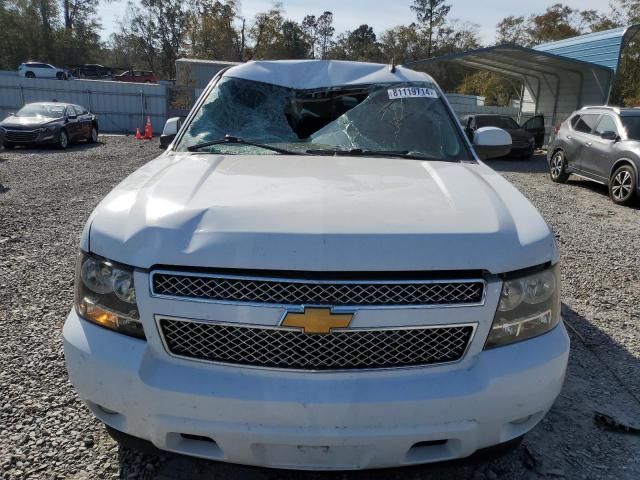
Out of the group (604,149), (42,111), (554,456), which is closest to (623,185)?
(604,149)

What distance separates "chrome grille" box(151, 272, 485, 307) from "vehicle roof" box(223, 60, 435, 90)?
2.27 metres

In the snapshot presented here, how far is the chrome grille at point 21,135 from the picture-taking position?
1541cm

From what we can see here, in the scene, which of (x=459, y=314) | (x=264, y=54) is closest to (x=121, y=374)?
(x=459, y=314)

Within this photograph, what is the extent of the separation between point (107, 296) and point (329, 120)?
2026 millimetres

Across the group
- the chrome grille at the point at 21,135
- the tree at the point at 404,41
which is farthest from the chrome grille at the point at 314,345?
the tree at the point at 404,41

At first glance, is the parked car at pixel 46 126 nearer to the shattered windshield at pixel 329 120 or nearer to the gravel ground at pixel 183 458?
the gravel ground at pixel 183 458

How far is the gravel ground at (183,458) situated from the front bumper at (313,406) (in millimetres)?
Result: 193

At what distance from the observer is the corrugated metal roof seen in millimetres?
18900

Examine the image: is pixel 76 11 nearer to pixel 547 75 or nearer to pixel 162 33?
pixel 162 33

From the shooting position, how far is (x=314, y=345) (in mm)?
1779

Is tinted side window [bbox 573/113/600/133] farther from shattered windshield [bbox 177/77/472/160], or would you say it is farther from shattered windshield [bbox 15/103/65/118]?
shattered windshield [bbox 15/103/65/118]

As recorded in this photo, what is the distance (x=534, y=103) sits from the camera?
27047 mm

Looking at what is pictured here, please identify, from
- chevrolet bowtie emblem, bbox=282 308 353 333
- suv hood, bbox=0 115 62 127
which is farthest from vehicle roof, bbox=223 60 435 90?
suv hood, bbox=0 115 62 127

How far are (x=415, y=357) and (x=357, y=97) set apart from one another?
2277mm
